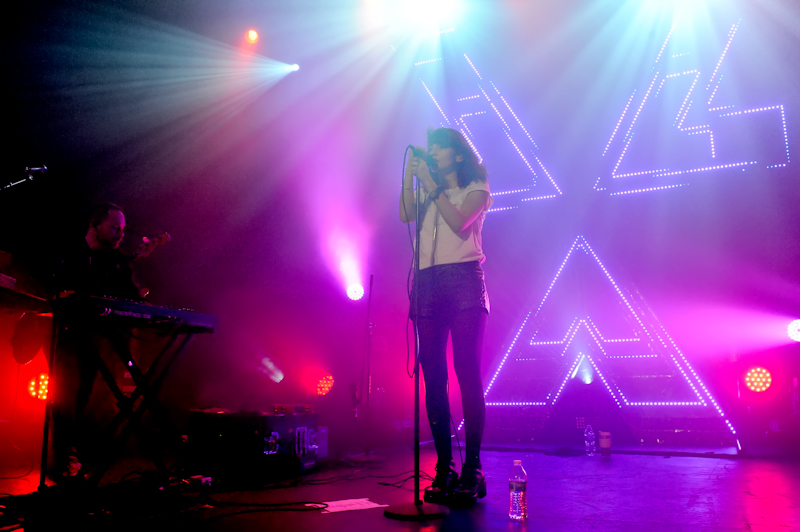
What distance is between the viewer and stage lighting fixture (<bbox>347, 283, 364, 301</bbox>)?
5.90 metres

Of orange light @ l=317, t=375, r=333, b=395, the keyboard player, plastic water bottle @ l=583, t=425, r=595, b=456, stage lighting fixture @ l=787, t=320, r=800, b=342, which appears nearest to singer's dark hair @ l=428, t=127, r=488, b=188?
the keyboard player

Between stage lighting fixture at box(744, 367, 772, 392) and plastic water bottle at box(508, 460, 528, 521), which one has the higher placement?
stage lighting fixture at box(744, 367, 772, 392)

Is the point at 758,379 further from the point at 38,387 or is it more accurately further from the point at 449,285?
the point at 38,387

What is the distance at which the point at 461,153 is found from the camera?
2545 mm

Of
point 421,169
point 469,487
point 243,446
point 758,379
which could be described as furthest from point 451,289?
point 758,379

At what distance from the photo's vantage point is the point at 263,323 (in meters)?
5.64

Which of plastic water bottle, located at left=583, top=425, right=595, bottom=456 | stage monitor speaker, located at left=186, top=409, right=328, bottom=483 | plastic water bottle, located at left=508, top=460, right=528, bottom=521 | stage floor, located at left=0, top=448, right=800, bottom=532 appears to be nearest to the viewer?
stage floor, located at left=0, top=448, right=800, bottom=532

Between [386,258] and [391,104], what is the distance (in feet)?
6.58

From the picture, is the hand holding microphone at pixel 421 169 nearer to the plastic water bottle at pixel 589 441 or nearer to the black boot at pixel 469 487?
the black boot at pixel 469 487

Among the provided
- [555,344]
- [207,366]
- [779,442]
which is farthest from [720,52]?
[207,366]

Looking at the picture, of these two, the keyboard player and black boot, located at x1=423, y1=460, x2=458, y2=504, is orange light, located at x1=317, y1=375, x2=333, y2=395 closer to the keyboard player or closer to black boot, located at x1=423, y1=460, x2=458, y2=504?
the keyboard player

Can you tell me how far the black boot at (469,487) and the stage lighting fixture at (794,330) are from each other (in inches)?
156

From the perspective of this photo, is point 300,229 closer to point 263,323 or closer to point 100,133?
point 263,323

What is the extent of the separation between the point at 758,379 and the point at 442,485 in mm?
3337
